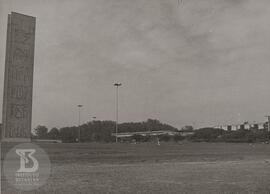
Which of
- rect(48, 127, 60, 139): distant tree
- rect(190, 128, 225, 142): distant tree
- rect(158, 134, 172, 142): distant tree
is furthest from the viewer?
rect(48, 127, 60, 139): distant tree

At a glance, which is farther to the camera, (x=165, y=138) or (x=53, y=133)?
(x=53, y=133)

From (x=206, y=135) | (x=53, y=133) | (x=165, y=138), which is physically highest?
(x=53, y=133)

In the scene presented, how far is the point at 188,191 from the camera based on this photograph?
11336mm

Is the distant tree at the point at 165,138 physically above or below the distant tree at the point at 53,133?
below

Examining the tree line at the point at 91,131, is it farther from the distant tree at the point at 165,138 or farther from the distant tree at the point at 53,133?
the distant tree at the point at 165,138

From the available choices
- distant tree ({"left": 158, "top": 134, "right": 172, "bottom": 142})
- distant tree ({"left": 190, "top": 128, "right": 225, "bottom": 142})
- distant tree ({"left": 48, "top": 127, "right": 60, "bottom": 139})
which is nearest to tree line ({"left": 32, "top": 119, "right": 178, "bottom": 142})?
distant tree ({"left": 48, "top": 127, "right": 60, "bottom": 139})

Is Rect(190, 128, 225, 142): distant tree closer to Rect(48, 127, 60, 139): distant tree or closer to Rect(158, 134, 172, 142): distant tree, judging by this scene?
Rect(158, 134, 172, 142): distant tree

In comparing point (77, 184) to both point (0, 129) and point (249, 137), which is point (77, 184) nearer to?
point (0, 129)

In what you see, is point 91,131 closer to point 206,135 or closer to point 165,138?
point 165,138

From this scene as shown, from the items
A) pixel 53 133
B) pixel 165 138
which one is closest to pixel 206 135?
pixel 165 138

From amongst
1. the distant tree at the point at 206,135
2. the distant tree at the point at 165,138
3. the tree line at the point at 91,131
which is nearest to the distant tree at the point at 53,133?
the tree line at the point at 91,131

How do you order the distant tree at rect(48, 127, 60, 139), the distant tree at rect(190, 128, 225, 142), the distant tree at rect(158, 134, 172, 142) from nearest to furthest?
the distant tree at rect(190, 128, 225, 142), the distant tree at rect(158, 134, 172, 142), the distant tree at rect(48, 127, 60, 139)

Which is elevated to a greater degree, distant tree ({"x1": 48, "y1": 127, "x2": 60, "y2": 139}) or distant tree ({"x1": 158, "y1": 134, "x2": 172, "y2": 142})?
distant tree ({"x1": 48, "y1": 127, "x2": 60, "y2": 139})

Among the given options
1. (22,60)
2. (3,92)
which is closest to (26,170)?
(3,92)
